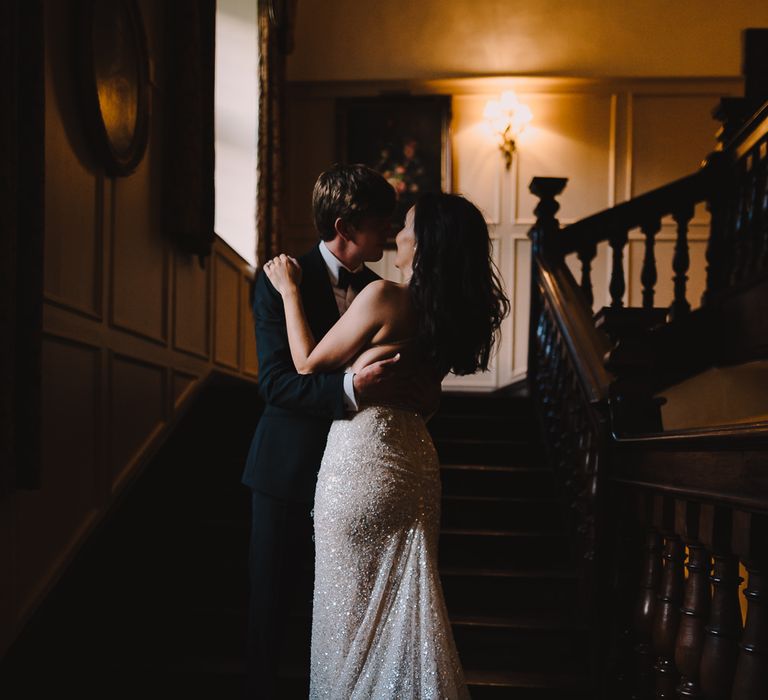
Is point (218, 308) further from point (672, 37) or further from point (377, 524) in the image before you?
point (672, 37)

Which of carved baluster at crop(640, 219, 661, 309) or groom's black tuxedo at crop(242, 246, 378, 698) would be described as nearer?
groom's black tuxedo at crop(242, 246, 378, 698)

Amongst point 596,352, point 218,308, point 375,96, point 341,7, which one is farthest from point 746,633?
point 341,7

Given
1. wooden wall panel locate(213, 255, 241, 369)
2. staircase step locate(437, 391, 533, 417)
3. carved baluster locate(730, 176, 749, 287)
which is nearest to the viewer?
carved baluster locate(730, 176, 749, 287)

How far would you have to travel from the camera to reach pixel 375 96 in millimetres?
7152

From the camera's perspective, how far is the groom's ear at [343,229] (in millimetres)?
2012

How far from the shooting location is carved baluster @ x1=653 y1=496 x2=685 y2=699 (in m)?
1.71

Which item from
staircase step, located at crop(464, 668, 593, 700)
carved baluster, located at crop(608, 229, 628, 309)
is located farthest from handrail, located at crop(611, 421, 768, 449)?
carved baluster, located at crop(608, 229, 628, 309)

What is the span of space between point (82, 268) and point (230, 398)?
1706 millimetres

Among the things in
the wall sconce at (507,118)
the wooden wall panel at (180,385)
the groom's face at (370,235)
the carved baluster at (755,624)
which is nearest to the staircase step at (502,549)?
the wooden wall panel at (180,385)

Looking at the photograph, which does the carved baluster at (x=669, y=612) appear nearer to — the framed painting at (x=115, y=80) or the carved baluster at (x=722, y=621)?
the carved baluster at (x=722, y=621)

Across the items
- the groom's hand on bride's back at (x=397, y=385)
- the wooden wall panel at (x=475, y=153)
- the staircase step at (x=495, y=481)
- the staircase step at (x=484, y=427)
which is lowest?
the staircase step at (x=495, y=481)

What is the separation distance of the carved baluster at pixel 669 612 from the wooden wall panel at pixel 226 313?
371 centimetres

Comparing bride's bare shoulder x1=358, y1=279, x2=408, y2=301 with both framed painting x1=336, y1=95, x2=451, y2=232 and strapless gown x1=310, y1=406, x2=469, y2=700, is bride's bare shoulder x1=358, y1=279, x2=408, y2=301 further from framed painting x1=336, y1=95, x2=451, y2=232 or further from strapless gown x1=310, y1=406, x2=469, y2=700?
framed painting x1=336, y1=95, x2=451, y2=232

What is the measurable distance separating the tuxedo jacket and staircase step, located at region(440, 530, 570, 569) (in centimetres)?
163
